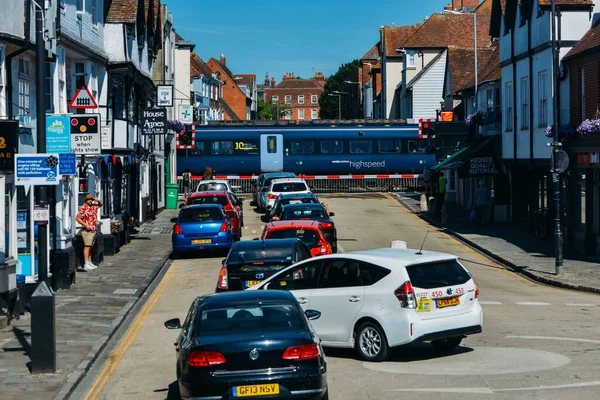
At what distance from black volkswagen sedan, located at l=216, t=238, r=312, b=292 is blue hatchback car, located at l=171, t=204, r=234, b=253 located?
996 centimetres

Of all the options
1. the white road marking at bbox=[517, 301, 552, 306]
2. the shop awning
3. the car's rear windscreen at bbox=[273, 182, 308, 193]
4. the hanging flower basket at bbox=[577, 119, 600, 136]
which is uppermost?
the hanging flower basket at bbox=[577, 119, 600, 136]

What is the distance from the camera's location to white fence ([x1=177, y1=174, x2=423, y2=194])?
58562mm

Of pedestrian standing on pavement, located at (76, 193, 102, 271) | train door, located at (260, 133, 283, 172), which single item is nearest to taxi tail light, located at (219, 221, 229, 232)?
pedestrian standing on pavement, located at (76, 193, 102, 271)

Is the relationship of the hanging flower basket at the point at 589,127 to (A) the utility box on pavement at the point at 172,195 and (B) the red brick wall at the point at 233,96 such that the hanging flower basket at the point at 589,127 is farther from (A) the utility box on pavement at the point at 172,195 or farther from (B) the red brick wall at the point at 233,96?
(B) the red brick wall at the point at 233,96

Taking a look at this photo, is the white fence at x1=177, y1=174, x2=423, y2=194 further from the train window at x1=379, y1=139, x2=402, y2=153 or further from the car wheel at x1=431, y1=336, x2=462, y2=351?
the car wheel at x1=431, y1=336, x2=462, y2=351

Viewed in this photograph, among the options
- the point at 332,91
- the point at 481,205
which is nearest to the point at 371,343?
the point at 481,205

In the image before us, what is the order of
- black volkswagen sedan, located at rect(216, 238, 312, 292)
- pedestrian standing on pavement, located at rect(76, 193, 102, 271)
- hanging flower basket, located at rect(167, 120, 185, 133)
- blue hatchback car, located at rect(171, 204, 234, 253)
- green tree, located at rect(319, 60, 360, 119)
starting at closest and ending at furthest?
black volkswagen sedan, located at rect(216, 238, 312, 292)
pedestrian standing on pavement, located at rect(76, 193, 102, 271)
blue hatchback car, located at rect(171, 204, 234, 253)
hanging flower basket, located at rect(167, 120, 185, 133)
green tree, located at rect(319, 60, 360, 119)

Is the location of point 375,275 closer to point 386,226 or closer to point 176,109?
point 386,226

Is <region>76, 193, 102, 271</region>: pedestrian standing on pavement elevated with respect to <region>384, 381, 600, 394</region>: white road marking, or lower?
elevated

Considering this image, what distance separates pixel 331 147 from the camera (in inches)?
2307

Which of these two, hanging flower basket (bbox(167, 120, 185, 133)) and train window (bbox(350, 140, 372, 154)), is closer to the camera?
hanging flower basket (bbox(167, 120, 185, 133))

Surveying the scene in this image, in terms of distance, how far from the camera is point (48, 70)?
24.5 metres

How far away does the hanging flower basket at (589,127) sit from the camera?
89.0ft

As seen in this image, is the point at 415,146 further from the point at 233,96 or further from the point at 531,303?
the point at 233,96
